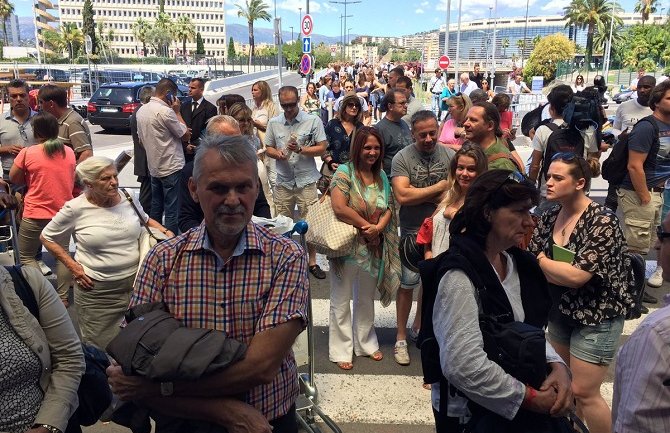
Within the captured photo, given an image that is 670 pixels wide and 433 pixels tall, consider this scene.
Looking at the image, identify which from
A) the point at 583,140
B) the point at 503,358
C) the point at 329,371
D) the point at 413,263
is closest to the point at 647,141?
the point at 583,140

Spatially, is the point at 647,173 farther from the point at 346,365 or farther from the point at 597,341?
the point at 346,365

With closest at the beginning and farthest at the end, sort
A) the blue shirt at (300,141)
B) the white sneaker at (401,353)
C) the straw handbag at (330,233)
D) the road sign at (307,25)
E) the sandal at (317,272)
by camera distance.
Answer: the straw handbag at (330,233) < the white sneaker at (401,353) < the sandal at (317,272) < the blue shirt at (300,141) < the road sign at (307,25)

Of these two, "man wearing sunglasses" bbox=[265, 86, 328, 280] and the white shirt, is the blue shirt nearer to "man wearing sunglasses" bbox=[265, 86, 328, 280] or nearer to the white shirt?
"man wearing sunglasses" bbox=[265, 86, 328, 280]

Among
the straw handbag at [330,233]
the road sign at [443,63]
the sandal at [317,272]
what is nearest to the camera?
the straw handbag at [330,233]

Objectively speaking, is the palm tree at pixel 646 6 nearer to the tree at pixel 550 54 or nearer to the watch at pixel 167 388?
the tree at pixel 550 54

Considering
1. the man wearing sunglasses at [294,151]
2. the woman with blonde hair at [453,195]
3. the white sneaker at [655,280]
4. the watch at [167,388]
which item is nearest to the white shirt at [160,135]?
the man wearing sunglasses at [294,151]

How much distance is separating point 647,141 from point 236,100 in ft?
15.9

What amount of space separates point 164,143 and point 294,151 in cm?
158

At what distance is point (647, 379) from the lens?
1.71m

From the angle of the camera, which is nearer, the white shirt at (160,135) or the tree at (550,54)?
the white shirt at (160,135)

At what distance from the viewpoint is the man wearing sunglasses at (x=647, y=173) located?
17.6ft

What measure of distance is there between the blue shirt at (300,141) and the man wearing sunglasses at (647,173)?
3.34 meters

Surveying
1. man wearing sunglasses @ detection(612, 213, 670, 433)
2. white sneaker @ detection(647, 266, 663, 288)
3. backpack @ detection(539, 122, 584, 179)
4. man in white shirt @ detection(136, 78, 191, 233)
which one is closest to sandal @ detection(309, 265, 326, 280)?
man in white shirt @ detection(136, 78, 191, 233)

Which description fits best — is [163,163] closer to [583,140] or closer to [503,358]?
[583,140]
